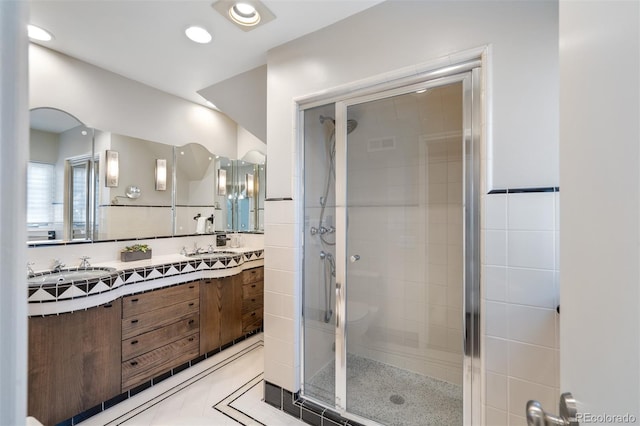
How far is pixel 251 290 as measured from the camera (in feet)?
9.52

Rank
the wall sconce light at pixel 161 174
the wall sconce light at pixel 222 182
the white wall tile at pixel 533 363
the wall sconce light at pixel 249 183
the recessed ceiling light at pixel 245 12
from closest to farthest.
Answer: the white wall tile at pixel 533 363 < the recessed ceiling light at pixel 245 12 < the wall sconce light at pixel 161 174 < the wall sconce light at pixel 222 182 < the wall sconce light at pixel 249 183

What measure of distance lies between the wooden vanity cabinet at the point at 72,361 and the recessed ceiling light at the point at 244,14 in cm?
201

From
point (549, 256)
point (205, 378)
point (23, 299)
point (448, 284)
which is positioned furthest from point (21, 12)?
point (205, 378)

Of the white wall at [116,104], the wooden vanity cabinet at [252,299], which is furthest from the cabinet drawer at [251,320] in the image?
the white wall at [116,104]

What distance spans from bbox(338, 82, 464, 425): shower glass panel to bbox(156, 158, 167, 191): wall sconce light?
202 cm

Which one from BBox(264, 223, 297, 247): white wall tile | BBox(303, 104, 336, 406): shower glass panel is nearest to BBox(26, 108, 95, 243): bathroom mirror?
BBox(264, 223, 297, 247): white wall tile

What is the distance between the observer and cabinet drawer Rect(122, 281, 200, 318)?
196 centimetres

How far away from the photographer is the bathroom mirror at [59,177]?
200 cm

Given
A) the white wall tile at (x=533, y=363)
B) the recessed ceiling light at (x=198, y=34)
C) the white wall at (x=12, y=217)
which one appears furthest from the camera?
the recessed ceiling light at (x=198, y=34)

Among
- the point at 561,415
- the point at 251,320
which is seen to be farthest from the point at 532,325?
the point at 251,320

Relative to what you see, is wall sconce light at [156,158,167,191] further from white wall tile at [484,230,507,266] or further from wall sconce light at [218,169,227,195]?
white wall tile at [484,230,507,266]

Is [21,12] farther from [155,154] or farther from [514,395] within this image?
[155,154]

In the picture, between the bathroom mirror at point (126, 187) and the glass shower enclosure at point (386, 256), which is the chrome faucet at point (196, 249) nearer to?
the bathroom mirror at point (126, 187)

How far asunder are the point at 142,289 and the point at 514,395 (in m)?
2.34
